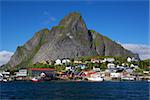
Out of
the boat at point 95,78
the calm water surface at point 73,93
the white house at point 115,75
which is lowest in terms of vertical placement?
the calm water surface at point 73,93

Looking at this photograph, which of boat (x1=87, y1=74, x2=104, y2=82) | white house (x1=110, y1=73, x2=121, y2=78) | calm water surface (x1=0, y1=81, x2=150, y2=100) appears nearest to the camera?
calm water surface (x1=0, y1=81, x2=150, y2=100)

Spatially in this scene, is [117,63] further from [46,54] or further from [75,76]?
[46,54]

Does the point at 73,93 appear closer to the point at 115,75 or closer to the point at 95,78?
the point at 95,78

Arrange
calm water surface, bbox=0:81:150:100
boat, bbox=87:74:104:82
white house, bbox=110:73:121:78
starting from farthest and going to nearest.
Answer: white house, bbox=110:73:121:78 < boat, bbox=87:74:104:82 < calm water surface, bbox=0:81:150:100

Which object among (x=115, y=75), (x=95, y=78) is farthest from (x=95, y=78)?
(x=115, y=75)

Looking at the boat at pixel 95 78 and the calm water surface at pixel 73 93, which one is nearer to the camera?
the calm water surface at pixel 73 93

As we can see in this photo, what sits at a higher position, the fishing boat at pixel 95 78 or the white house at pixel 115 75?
the white house at pixel 115 75

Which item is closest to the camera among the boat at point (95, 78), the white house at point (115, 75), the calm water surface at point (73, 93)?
the calm water surface at point (73, 93)

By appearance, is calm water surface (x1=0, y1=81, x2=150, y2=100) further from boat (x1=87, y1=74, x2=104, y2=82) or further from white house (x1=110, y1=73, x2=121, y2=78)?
white house (x1=110, y1=73, x2=121, y2=78)

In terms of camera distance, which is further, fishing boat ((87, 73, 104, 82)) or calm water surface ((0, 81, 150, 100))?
fishing boat ((87, 73, 104, 82))

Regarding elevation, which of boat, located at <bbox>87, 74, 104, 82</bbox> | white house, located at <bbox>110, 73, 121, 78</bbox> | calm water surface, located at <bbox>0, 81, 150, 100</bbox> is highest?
white house, located at <bbox>110, 73, 121, 78</bbox>

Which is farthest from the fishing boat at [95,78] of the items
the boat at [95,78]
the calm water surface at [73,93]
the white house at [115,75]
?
the calm water surface at [73,93]

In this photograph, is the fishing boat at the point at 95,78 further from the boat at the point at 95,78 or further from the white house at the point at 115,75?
the white house at the point at 115,75

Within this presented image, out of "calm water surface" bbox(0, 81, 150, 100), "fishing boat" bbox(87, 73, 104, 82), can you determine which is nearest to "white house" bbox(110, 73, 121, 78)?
"fishing boat" bbox(87, 73, 104, 82)
